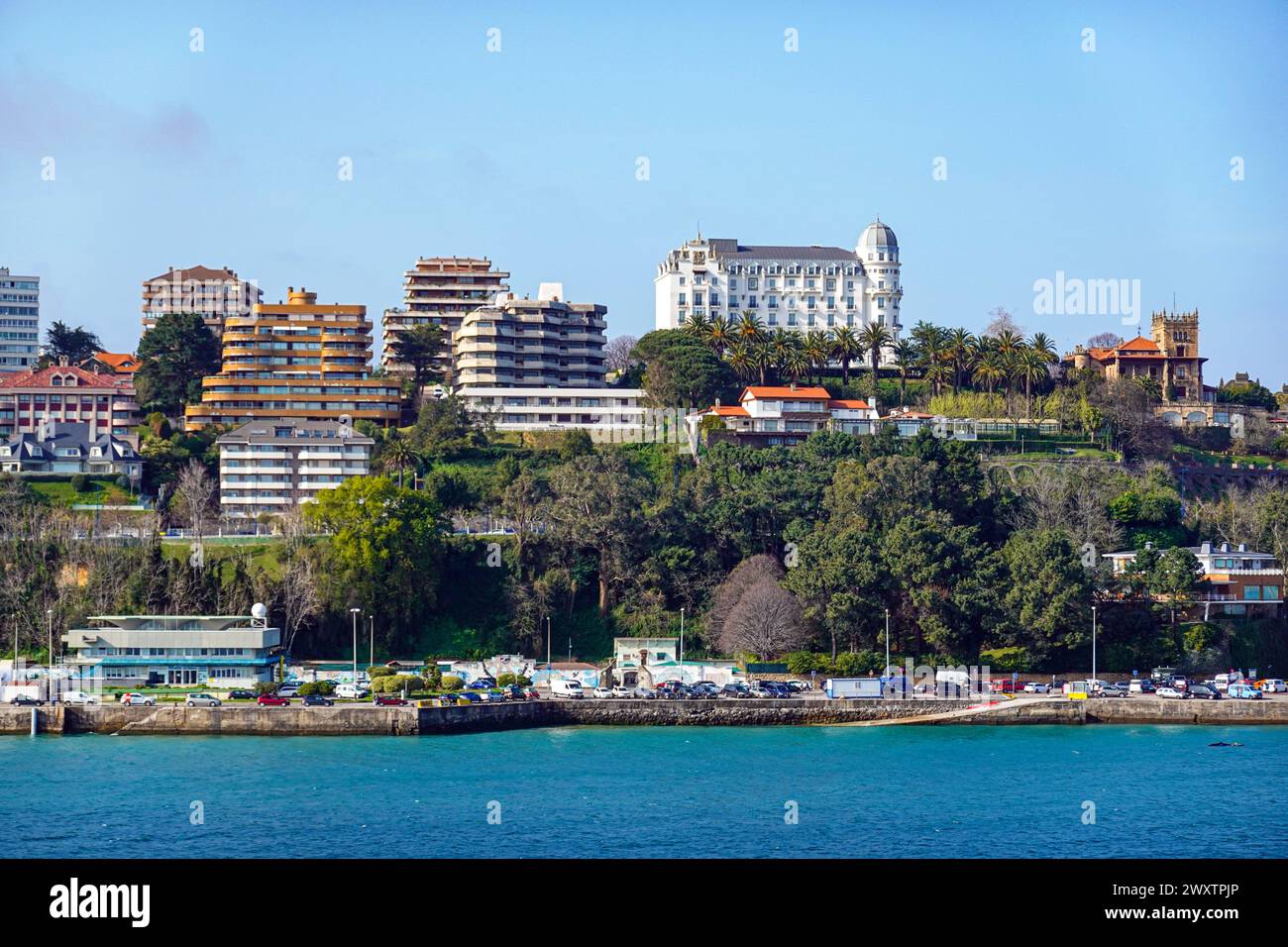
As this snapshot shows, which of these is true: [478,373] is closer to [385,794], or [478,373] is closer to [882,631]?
[882,631]

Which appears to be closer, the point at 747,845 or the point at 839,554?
the point at 747,845

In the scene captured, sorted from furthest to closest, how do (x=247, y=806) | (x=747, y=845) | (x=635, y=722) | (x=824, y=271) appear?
(x=824, y=271) → (x=635, y=722) → (x=247, y=806) → (x=747, y=845)

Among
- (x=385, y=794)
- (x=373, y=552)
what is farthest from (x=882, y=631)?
(x=385, y=794)

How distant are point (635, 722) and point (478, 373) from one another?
145 feet

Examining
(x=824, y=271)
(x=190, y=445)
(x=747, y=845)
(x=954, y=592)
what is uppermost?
(x=824, y=271)

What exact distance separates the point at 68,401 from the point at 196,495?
68.7ft

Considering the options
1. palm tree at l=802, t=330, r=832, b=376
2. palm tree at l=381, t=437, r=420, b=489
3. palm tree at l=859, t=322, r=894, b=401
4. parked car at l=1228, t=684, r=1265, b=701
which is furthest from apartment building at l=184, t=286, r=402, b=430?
Result: parked car at l=1228, t=684, r=1265, b=701

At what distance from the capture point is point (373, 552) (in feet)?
228

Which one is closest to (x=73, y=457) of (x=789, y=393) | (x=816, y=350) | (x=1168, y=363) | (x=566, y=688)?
(x=566, y=688)

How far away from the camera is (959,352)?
331ft

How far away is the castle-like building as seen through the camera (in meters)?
107

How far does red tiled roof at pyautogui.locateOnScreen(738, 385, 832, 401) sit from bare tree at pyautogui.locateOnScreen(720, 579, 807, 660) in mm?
25960

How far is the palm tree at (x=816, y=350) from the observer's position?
100188 millimetres

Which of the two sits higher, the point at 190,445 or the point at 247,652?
the point at 190,445
